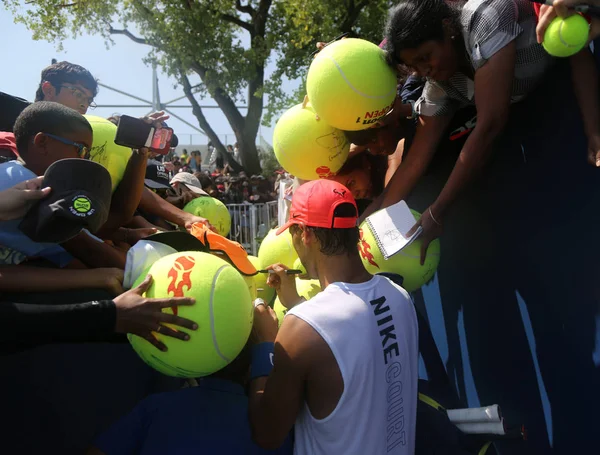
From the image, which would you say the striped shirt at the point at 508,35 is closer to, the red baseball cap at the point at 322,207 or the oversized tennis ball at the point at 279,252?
the red baseball cap at the point at 322,207

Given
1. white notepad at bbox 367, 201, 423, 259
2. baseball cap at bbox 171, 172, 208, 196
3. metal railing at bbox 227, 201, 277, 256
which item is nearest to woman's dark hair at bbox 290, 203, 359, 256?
white notepad at bbox 367, 201, 423, 259

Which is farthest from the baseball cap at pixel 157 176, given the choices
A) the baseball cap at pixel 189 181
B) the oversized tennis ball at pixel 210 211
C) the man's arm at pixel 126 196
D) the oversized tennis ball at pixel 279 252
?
the oversized tennis ball at pixel 279 252

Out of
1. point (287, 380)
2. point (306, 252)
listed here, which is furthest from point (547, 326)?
point (287, 380)

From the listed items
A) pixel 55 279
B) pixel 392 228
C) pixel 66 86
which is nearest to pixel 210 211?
pixel 66 86

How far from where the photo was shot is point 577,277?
88.6 inches

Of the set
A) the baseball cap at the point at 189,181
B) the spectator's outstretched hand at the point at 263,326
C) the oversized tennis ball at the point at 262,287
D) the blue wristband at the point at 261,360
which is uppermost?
the baseball cap at the point at 189,181

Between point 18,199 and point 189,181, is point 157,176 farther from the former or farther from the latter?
point 18,199

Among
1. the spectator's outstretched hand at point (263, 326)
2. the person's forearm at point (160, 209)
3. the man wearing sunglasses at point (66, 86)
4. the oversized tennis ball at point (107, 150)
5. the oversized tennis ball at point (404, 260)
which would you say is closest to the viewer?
the spectator's outstretched hand at point (263, 326)

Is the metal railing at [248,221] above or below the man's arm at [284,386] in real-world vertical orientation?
above

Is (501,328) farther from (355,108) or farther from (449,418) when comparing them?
(355,108)

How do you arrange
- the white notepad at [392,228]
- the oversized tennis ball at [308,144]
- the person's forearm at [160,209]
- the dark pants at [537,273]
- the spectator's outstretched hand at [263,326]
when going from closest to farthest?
1. the spectator's outstretched hand at [263,326]
2. the dark pants at [537,273]
3. the white notepad at [392,228]
4. the oversized tennis ball at [308,144]
5. the person's forearm at [160,209]

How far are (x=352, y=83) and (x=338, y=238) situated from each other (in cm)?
99

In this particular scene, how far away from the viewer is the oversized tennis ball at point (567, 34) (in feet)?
Answer: 5.89

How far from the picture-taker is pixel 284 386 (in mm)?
1703
